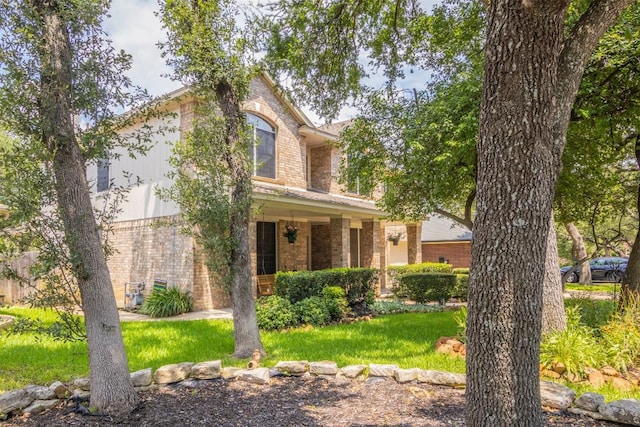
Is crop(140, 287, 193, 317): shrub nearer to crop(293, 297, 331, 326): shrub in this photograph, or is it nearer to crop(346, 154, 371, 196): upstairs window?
crop(293, 297, 331, 326): shrub

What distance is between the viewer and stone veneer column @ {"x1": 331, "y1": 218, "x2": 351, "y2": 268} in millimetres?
14805

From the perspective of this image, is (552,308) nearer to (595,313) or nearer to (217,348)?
(595,313)

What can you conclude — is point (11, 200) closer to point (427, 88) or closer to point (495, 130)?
point (495, 130)

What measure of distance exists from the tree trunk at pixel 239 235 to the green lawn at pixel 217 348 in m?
0.45

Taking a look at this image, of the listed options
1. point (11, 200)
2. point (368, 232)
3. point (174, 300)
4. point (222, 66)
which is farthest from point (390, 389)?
point (368, 232)

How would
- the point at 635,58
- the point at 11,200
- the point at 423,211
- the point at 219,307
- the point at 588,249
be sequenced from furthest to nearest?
the point at 588,249
the point at 219,307
the point at 423,211
the point at 635,58
the point at 11,200

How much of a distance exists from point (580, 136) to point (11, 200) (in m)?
8.50

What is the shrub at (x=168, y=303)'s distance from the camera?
10.7m

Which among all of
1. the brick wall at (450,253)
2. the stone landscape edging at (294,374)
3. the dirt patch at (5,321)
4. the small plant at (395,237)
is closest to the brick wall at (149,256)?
the dirt patch at (5,321)

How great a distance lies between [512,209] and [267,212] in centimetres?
1218

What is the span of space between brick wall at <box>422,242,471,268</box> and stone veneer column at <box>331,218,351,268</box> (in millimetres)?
13822

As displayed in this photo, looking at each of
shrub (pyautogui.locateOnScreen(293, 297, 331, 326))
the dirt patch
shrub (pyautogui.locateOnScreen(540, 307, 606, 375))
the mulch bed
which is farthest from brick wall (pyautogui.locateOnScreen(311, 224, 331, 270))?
the mulch bed

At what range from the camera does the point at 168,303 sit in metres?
10.8

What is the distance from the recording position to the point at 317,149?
16.8m
